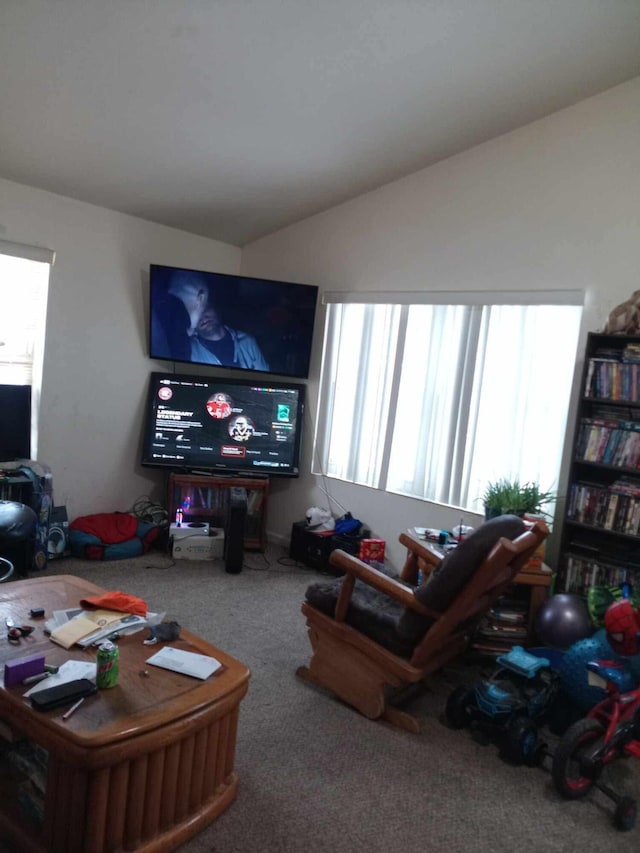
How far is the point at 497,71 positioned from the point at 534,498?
2197 mm

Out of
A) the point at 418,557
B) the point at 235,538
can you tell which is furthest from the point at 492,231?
the point at 235,538

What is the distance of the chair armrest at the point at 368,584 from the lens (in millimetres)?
2244

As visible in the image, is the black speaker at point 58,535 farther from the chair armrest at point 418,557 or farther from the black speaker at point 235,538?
the chair armrest at point 418,557

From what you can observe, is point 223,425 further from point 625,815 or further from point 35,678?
point 625,815

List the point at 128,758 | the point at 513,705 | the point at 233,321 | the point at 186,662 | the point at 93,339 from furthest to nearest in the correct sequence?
the point at 233,321
the point at 93,339
the point at 513,705
the point at 186,662
the point at 128,758

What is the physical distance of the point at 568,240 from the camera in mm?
3365

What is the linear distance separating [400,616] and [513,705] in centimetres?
54

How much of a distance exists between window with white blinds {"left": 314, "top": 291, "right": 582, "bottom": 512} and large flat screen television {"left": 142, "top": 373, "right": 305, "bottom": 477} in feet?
0.87

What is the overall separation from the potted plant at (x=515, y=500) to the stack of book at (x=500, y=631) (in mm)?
514

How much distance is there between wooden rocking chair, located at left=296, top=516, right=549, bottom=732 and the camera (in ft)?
7.04

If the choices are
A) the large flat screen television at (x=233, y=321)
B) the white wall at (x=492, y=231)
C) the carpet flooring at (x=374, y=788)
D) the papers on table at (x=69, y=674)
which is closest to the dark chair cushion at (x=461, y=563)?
the carpet flooring at (x=374, y=788)

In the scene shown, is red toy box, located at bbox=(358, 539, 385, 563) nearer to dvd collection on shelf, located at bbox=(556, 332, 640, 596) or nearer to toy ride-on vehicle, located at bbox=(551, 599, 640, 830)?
dvd collection on shelf, located at bbox=(556, 332, 640, 596)

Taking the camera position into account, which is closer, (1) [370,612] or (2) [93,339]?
(1) [370,612]

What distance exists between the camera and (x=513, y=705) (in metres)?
2.31
